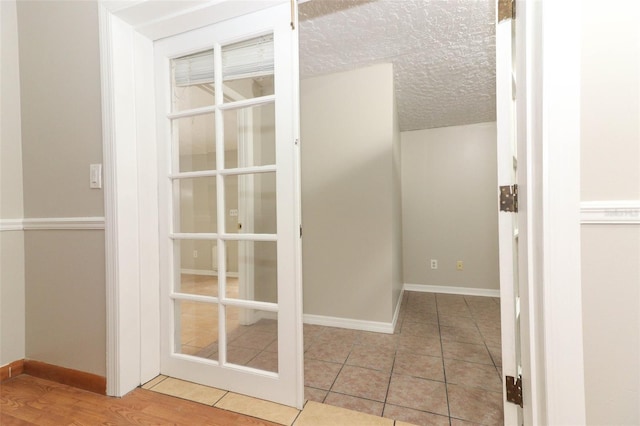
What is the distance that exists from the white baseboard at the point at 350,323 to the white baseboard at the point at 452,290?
1673 millimetres

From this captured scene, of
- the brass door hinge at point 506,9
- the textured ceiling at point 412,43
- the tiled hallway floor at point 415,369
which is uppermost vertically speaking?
the textured ceiling at point 412,43

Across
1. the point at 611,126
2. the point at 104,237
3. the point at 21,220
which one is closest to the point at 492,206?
the point at 611,126

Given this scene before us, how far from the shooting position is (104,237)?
55.9 inches

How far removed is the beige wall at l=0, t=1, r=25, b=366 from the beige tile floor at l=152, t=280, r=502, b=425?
905mm

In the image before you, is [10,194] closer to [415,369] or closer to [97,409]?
[97,409]

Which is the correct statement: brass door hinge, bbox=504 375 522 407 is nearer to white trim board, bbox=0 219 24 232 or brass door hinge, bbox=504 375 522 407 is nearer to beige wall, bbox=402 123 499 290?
white trim board, bbox=0 219 24 232

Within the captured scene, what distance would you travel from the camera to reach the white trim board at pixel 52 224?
1.45 metres

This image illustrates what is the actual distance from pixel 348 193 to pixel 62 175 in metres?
2.01

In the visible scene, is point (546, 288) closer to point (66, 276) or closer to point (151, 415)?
point (151, 415)

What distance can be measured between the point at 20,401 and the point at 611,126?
281 cm

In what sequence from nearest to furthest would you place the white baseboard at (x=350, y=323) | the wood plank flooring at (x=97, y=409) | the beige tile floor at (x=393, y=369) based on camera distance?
1. the wood plank flooring at (x=97, y=409)
2. the beige tile floor at (x=393, y=369)
3. the white baseboard at (x=350, y=323)

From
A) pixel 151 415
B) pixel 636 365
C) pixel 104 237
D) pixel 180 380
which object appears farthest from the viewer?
A: pixel 180 380

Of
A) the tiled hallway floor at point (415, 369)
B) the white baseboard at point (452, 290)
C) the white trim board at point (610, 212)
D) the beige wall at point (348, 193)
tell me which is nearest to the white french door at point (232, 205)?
the tiled hallway floor at point (415, 369)

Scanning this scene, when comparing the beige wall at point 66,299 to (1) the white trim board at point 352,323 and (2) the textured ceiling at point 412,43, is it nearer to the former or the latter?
(1) the white trim board at point 352,323
